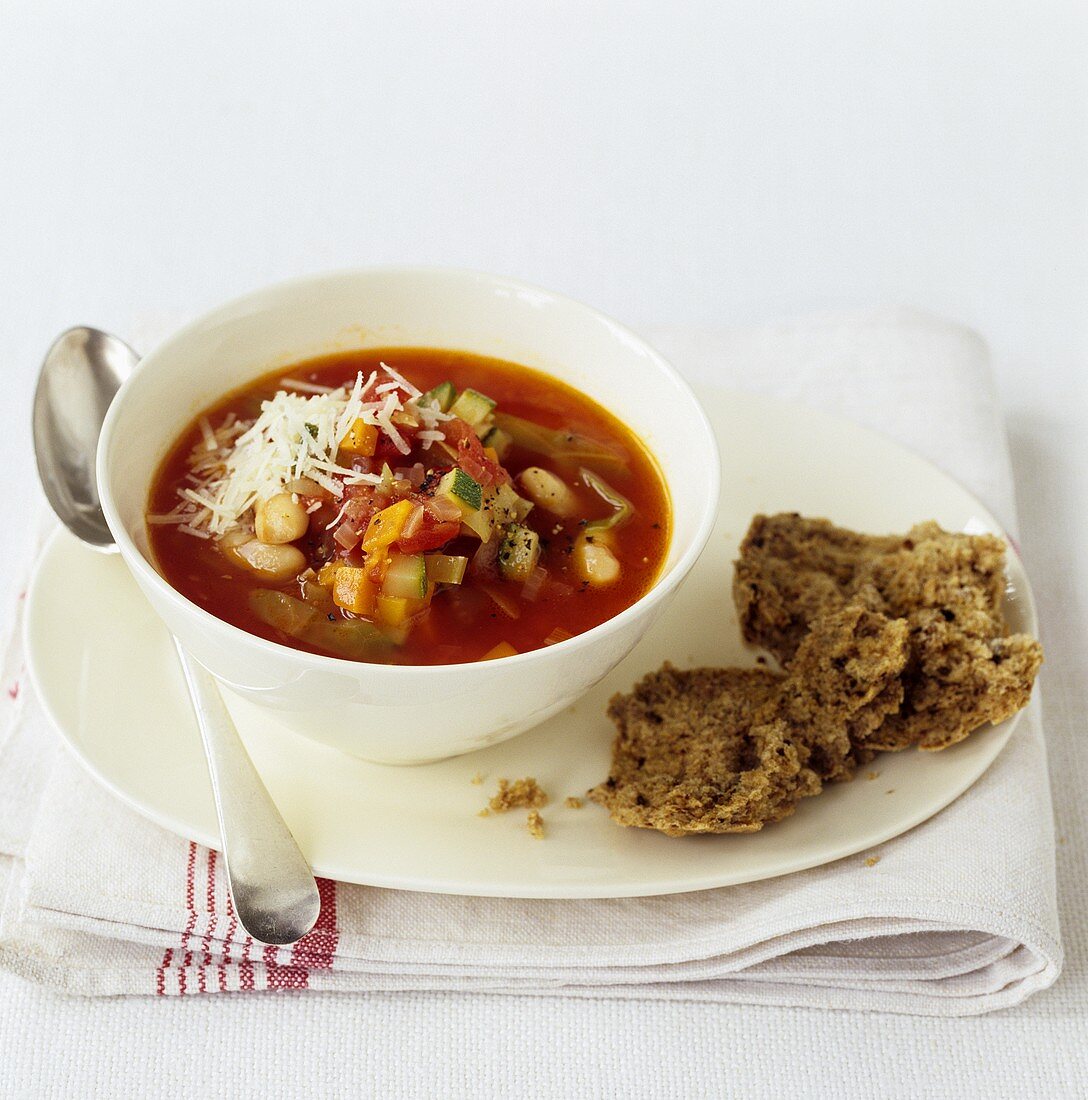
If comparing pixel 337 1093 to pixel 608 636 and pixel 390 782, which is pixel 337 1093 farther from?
pixel 608 636

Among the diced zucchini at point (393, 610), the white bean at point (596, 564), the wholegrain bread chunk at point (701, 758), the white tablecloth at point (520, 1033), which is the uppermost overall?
the white bean at point (596, 564)

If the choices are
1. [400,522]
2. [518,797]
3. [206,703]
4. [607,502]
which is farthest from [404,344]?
[518,797]

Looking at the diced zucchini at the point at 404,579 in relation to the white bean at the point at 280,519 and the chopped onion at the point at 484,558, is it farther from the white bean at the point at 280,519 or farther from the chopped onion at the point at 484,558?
the white bean at the point at 280,519

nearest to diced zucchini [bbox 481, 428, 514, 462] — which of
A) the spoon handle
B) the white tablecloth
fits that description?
the spoon handle

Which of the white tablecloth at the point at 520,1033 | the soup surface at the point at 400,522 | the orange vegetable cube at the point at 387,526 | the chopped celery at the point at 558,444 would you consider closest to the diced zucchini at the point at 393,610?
the soup surface at the point at 400,522

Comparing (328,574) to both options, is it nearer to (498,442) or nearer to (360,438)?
(360,438)
